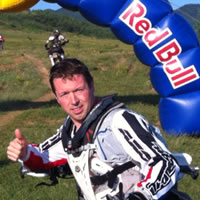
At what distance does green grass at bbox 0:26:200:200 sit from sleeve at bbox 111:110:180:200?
9.40ft

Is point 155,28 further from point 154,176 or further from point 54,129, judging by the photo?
point 154,176

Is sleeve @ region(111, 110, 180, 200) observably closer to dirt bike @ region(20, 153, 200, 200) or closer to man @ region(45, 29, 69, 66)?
dirt bike @ region(20, 153, 200, 200)

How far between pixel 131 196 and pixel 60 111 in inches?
327

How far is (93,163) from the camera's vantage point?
A: 7.58ft

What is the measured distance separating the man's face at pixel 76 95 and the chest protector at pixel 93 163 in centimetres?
7

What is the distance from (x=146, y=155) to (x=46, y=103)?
9.88m

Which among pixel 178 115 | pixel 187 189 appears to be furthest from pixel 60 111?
pixel 187 189

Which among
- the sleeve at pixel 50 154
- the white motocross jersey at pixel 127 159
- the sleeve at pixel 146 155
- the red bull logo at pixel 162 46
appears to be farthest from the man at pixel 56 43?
the sleeve at pixel 146 155

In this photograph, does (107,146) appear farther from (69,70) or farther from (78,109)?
(69,70)

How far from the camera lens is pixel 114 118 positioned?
7.14 ft

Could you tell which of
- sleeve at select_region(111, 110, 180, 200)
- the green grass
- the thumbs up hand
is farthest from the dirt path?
sleeve at select_region(111, 110, 180, 200)

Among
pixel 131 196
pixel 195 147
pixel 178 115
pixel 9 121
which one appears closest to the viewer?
pixel 131 196

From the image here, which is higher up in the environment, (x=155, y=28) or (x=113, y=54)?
(x=155, y=28)

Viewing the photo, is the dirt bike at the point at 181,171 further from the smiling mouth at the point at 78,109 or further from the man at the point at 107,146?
the smiling mouth at the point at 78,109
